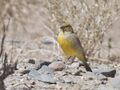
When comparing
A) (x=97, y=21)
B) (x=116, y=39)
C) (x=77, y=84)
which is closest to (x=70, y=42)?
(x=77, y=84)

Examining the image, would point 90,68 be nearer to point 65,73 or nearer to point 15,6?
point 65,73

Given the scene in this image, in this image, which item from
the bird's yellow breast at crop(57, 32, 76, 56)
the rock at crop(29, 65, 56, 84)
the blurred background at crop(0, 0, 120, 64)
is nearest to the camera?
the rock at crop(29, 65, 56, 84)

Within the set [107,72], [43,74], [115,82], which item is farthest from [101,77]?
[43,74]

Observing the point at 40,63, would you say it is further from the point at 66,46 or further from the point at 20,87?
the point at 20,87

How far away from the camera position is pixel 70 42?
25.8 ft

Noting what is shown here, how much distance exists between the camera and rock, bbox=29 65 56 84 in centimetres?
741

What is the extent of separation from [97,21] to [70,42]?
4.60 feet

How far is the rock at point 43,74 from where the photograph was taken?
7410 mm

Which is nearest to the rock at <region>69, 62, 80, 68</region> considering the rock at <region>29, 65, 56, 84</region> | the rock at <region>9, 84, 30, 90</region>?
the rock at <region>29, 65, 56, 84</region>

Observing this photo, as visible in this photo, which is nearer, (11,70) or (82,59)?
(11,70)

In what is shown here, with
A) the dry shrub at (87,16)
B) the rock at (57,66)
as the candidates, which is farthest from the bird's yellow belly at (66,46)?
the dry shrub at (87,16)

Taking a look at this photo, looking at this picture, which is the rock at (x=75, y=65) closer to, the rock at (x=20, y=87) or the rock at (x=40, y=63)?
the rock at (x=40, y=63)

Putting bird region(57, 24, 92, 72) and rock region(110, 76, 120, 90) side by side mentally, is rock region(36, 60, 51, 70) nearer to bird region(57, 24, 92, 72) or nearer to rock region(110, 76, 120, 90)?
bird region(57, 24, 92, 72)

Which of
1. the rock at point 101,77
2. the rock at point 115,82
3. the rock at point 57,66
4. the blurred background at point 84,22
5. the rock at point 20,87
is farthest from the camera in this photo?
the blurred background at point 84,22
